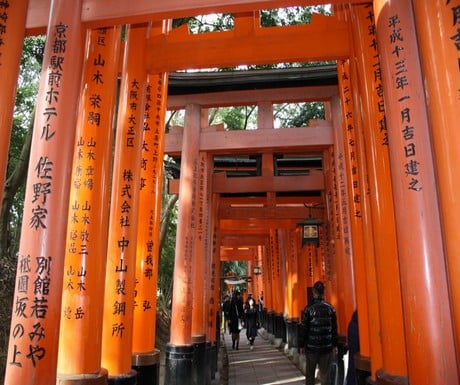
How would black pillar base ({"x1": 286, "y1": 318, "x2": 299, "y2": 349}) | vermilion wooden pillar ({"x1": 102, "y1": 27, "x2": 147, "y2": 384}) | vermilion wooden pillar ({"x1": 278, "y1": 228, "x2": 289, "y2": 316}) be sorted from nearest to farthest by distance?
vermilion wooden pillar ({"x1": 102, "y1": 27, "x2": 147, "y2": 384})
black pillar base ({"x1": 286, "y1": 318, "x2": 299, "y2": 349})
vermilion wooden pillar ({"x1": 278, "y1": 228, "x2": 289, "y2": 316})

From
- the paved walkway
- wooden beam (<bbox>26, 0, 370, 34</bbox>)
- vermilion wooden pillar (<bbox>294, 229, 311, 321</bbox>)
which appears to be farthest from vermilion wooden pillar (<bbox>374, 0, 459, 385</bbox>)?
vermilion wooden pillar (<bbox>294, 229, 311, 321</bbox>)

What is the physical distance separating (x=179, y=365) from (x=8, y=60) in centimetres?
506

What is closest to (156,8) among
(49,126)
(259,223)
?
(49,126)

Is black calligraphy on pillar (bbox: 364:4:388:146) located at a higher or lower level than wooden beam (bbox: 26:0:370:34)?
lower

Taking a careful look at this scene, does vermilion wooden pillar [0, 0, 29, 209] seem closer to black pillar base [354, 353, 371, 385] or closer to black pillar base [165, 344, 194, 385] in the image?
black pillar base [354, 353, 371, 385]

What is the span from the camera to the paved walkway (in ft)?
29.2

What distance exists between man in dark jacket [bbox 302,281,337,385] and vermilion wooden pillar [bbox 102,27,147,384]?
2622mm

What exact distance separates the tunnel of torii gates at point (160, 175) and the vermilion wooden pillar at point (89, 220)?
0.04 feet

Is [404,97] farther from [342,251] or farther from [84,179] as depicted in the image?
[342,251]

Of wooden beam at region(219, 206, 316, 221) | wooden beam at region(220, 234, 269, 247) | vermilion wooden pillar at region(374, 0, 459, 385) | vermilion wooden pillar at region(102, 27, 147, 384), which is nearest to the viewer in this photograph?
vermilion wooden pillar at region(374, 0, 459, 385)

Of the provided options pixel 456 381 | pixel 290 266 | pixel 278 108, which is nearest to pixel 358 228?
pixel 456 381

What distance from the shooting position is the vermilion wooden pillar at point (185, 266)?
663 centimetres

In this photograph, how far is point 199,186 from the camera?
8.32 meters

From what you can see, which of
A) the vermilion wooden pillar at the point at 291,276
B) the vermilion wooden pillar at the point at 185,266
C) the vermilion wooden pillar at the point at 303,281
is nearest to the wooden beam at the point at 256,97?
the vermilion wooden pillar at the point at 185,266
